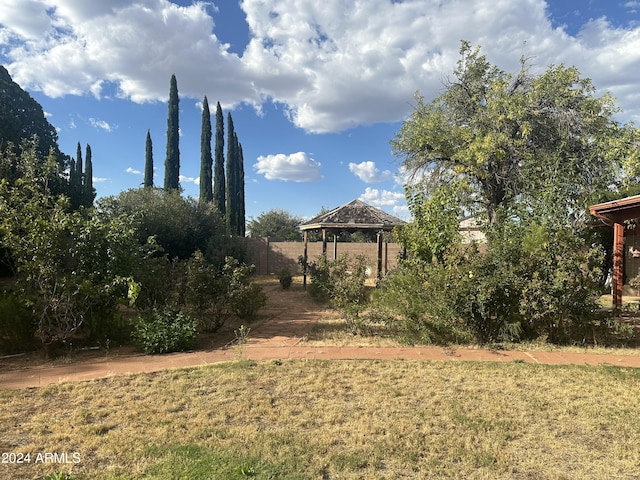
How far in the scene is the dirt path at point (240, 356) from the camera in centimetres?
514

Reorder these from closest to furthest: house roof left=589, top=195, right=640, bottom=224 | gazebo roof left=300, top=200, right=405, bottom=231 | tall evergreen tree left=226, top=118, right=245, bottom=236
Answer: house roof left=589, top=195, right=640, bottom=224, gazebo roof left=300, top=200, right=405, bottom=231, tall evergreen tree left=226, top=118, right=245, bottom=236

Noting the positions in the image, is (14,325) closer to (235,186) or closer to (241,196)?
(235,186)

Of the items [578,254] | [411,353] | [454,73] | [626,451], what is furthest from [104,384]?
[454,73]

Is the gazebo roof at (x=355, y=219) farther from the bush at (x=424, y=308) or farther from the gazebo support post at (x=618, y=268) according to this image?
the bush at (x=424, y=308)

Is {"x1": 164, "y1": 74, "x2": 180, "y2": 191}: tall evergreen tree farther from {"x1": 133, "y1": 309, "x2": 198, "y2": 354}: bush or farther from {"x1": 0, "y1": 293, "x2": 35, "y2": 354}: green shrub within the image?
{"x1": 133, "y1": 309, "x2": 198, "y2": 354}: bush

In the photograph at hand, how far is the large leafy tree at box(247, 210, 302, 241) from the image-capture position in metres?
40.8

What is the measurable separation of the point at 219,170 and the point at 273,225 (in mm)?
9690

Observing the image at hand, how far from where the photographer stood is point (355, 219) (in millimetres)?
16203

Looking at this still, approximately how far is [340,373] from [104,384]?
2614mm

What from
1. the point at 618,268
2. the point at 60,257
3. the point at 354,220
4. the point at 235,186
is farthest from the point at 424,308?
the point at 235,186

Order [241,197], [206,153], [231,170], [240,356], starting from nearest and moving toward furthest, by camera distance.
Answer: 1. [240,356]
2. [206,153]
3. [231,170]
4. [241,197]

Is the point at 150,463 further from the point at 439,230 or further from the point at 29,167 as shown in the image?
the point at 439,230

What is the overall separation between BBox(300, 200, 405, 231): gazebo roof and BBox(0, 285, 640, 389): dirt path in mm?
9044

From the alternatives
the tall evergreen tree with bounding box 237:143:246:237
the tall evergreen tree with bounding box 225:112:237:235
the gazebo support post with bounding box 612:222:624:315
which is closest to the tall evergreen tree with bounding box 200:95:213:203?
the tall evergreen tree with bounding box 225:112:237:235
